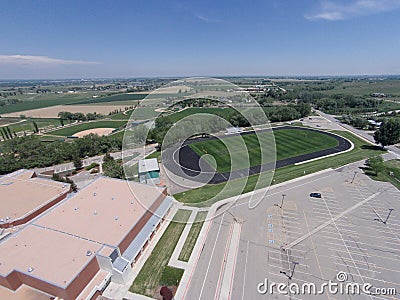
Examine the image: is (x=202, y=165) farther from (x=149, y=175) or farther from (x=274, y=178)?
(x=274, y=178)

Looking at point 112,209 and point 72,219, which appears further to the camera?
point 112,209

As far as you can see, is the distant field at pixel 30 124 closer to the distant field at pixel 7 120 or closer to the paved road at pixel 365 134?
the distant field at pixel 7 120

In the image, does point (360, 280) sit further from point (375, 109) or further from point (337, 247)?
point (375, 109)

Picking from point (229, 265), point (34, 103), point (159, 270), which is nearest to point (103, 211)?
point (159, 270)

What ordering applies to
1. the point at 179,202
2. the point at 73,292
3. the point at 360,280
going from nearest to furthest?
the point at 73,292 → the point at 360,280 → the point at 179,202

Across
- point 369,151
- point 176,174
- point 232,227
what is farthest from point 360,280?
point 369,151

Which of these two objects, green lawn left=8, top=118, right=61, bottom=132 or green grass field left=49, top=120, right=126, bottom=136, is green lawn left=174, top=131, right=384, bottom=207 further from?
green lawn left=8, top=118, right=61, bottom=132
